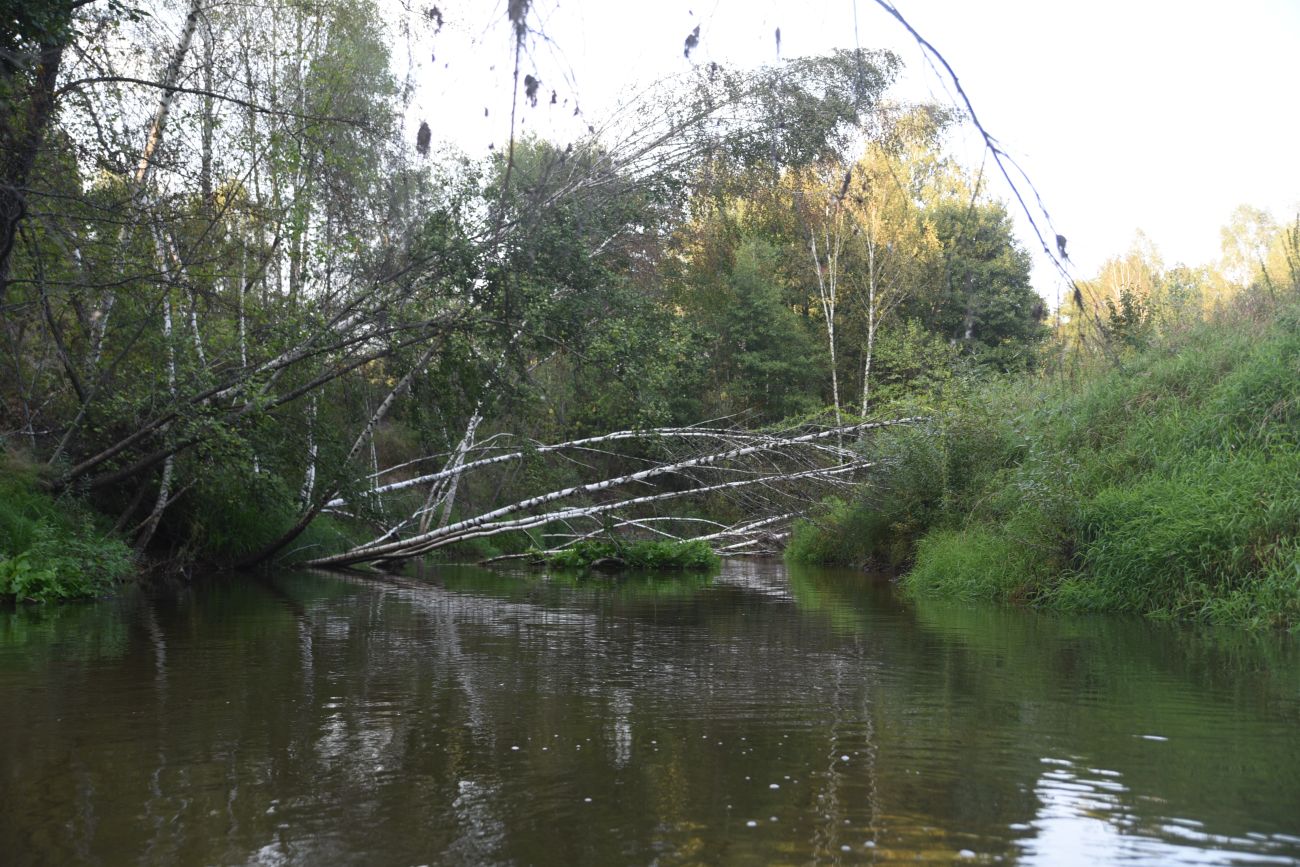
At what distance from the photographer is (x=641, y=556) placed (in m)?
18.3

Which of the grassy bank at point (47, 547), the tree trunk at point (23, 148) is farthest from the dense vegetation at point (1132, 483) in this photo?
the grassy bank at point (47, 547)

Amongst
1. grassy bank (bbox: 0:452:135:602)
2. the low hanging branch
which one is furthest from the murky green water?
the low hanging branch

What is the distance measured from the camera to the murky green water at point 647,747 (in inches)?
128

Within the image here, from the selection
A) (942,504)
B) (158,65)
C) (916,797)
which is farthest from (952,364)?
(916,797)

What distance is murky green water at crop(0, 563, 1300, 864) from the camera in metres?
3.26

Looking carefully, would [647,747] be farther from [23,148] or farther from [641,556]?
[641,556]

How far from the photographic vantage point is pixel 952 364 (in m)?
17.6

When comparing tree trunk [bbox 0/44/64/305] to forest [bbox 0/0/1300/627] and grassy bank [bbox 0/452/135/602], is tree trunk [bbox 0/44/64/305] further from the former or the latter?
grassy bank [bbox 0/452/135/602]

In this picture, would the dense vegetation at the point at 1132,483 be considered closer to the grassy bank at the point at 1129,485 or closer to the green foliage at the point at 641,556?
the grassy bank at the point at 1129,485

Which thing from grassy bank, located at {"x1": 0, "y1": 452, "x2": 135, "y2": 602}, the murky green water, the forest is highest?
the forest

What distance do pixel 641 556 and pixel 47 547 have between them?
29.0ft

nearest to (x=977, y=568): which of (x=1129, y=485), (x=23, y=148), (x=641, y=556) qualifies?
(x=1129, y=485)

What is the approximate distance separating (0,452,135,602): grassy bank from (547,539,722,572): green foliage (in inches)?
266

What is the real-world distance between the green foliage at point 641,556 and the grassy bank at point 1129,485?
10.9ft
